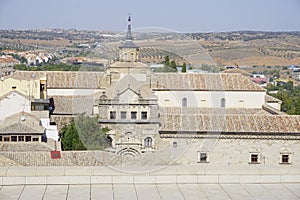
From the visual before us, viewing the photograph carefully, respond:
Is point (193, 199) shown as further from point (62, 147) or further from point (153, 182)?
point (62, 147)

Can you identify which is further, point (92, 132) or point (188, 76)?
point (188, 76)

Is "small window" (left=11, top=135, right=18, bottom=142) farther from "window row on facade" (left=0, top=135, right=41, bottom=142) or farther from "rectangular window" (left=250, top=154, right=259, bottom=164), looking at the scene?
"rectangular window" (left=250, top=154, right=259, bottom=164)

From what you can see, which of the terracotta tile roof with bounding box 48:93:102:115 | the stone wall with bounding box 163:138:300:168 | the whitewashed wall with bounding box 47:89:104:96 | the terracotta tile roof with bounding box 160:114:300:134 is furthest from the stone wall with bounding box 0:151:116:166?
the whitewashed wall with bounding box 47:89:104:96

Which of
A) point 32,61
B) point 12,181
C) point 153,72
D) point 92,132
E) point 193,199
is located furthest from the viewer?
point 32,61

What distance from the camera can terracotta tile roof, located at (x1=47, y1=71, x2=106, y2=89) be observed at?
51.4 feet

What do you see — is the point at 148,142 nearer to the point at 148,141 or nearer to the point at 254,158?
the point at 148,141

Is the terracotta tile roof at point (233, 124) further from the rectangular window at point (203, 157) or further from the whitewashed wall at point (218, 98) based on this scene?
the whitewashed wall at point (218, 98)

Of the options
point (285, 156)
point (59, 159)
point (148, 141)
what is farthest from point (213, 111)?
point (59, 159)

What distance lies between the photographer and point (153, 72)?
49.4 feet

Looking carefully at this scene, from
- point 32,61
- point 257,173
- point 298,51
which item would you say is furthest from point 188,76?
point 298,51

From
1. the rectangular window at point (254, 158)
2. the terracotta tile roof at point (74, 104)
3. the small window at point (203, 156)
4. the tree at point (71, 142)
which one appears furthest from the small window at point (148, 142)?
the rectangular window at point (254, 158)

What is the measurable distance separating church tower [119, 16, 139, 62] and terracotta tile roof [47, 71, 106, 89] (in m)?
0.92

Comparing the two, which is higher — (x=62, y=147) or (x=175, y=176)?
(x=175, y=176)

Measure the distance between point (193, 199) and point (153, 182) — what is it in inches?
13.3
